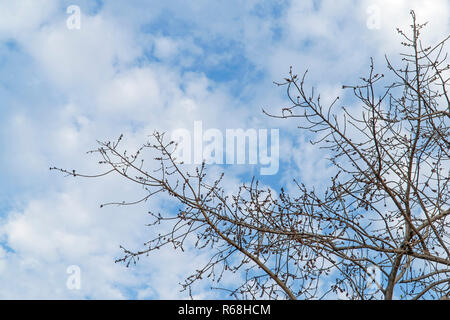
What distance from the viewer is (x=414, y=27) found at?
18.3ft

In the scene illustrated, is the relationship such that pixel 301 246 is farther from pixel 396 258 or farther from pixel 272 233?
pixel 396 258

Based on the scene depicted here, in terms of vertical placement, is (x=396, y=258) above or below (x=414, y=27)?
below

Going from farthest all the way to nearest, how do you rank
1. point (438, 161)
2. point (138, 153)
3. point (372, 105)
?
point (438, 161) < point (138, 153) < point (372, 105)

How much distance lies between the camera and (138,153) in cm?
531

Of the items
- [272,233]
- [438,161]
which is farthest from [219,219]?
[438,161]
